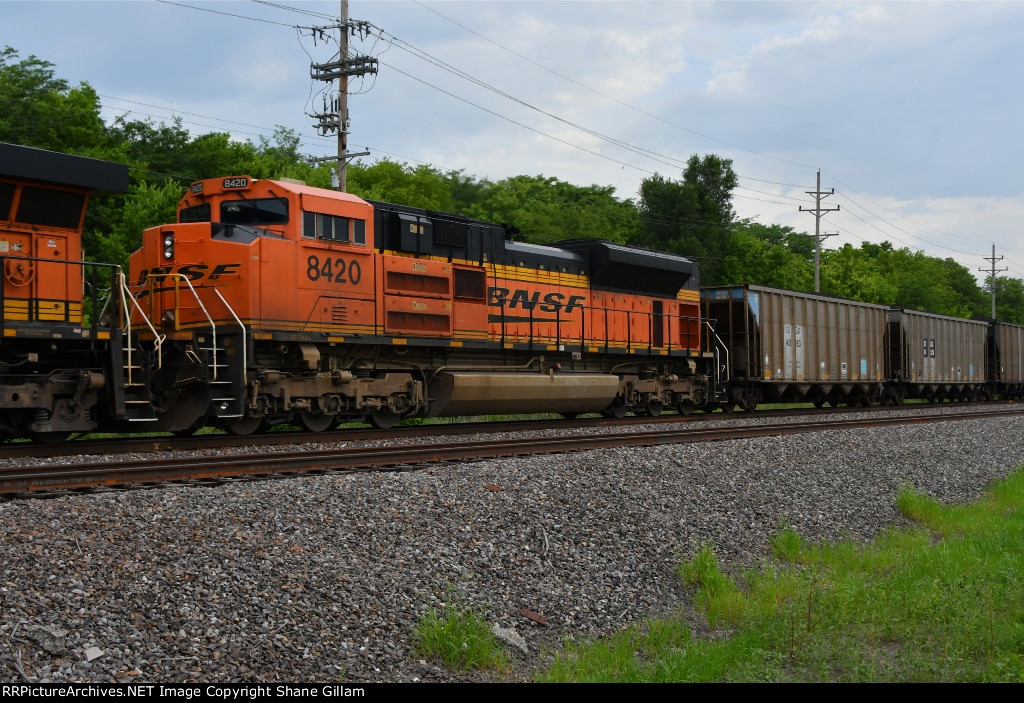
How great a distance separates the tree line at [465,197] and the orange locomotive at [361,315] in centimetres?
216

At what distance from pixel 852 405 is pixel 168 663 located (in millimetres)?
26441

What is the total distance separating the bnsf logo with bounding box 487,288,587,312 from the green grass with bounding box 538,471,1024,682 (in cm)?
825

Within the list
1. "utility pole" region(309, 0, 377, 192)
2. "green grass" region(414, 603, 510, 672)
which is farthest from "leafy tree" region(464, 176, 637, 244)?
"green grass" region(414, 603, 510, 672)

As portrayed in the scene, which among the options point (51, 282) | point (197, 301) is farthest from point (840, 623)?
point (51, 282)

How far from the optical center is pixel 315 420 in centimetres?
1248

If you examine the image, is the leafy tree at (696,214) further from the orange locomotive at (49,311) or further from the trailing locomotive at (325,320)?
the orange locomotive at (49,311)

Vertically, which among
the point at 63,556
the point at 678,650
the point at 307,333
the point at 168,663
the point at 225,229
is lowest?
the point at 678,650

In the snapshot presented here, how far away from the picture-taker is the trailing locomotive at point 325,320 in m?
9.41

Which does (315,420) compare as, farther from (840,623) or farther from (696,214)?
(696,214)

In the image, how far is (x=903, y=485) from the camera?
1008cm

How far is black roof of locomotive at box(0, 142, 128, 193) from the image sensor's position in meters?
9.15

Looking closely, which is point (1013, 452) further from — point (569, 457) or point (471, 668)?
point (471, 668)

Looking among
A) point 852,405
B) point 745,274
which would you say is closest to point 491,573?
point 852,405

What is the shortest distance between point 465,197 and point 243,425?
51.0 m
